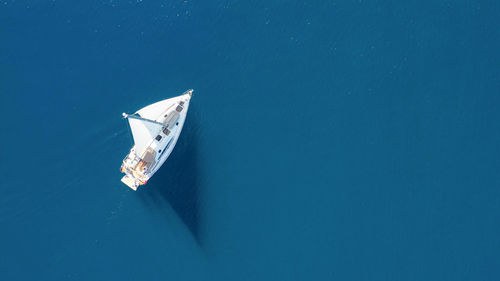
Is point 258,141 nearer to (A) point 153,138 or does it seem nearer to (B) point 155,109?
(A) point 153,138

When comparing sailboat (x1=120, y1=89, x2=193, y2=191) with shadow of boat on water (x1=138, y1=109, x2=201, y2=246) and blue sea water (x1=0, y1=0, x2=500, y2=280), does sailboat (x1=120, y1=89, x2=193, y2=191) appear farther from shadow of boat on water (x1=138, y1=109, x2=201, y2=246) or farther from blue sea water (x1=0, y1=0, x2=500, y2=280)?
blue sea water (x1=0, y1=0, x2=500, y2=280)

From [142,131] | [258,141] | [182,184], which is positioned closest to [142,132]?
[142,131]

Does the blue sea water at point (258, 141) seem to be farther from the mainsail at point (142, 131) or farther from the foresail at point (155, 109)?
the mainsail at point (142, 131)

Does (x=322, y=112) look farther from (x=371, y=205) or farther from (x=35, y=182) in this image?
(x=35, y=182)

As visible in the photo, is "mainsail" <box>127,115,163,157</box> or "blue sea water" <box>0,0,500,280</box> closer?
"mainsail" <box>127,115,163,157</box>

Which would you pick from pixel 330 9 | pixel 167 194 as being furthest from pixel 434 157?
pixel 167 194

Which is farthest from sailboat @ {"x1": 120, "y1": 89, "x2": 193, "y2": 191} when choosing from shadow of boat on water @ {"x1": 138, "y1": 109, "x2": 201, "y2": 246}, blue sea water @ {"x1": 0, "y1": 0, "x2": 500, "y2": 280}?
blue sea water @ {"x1": 0, "y1": 0, "x2": 500, "y2": 280}
